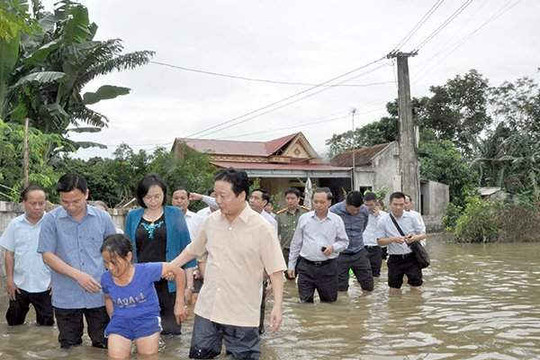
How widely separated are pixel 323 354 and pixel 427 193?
82.8 feet

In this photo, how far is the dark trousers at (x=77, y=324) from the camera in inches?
207

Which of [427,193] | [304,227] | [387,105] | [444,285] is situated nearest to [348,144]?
[387,105]

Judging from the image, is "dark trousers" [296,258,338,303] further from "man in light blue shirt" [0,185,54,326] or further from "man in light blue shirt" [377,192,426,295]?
"man in light blue shirt" [0,185,54,326]

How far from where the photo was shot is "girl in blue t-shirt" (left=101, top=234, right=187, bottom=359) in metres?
4.68

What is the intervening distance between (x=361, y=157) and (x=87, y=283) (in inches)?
1106

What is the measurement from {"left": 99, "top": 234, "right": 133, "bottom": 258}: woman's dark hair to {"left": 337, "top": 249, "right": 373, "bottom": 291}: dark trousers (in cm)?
512

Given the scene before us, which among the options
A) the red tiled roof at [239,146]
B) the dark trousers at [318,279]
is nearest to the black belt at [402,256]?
the dark trousers at [318,279]

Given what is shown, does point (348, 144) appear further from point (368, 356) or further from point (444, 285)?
point (368, 356)

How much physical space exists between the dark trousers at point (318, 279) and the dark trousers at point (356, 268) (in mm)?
792

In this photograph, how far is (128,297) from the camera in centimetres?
475

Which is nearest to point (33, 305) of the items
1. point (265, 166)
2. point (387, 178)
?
point (265, 166)

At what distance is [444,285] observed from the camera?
10789 mm

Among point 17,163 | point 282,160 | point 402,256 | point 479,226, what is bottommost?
point 402,256

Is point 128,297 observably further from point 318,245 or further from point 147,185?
point 318,245
